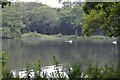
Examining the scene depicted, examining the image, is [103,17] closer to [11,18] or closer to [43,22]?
[43,22]

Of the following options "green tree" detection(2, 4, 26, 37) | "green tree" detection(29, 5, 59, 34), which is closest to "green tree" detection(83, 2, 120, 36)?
"green tree" detection(29, 5, 59, 34)

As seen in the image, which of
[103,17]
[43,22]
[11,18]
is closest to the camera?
[103,17]

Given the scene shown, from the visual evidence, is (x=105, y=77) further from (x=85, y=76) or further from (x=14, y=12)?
(x=14, y=12)

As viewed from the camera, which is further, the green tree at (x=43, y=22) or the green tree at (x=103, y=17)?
the green tree at (x=43, y=22)

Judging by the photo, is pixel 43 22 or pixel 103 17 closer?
pixel 103 17

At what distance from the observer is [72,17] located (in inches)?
303

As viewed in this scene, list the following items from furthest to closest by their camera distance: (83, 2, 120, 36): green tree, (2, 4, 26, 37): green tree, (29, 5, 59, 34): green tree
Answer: (2, 4, 26, 37): green tree, (29, 5, 59, 34): green tree, (83, 2, 120, 36): green tree

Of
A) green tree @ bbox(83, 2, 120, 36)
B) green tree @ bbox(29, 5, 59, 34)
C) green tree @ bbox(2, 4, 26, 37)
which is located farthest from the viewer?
green tree @ bbox(2, 4, 26, 37)

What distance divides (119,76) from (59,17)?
230 inches

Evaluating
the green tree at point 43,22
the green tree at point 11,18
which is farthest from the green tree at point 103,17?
the green tree at point 11,18

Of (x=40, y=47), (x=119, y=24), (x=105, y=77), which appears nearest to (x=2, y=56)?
(x=105, y=77)

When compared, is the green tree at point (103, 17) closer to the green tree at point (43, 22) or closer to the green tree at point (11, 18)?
the green tree at point (43, 22)

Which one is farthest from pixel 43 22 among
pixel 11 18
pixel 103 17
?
pixel 11 18

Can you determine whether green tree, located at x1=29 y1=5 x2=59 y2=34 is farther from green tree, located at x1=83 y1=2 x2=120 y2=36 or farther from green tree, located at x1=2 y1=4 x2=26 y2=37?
green tree, located at x1=83 y1=2 x2=120 y2=36
